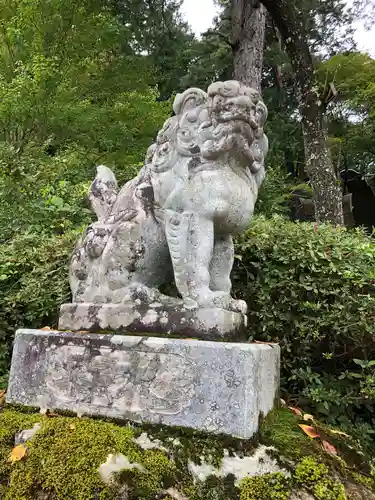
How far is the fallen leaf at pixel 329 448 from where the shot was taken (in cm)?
194

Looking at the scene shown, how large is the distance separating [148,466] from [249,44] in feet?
21.9

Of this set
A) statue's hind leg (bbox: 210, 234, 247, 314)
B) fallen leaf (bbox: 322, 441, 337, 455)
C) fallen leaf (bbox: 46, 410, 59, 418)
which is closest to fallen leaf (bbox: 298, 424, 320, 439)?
fallen leaf (bbox: 322, 441, 337, 455)

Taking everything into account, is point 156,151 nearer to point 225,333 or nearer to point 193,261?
point 193,261

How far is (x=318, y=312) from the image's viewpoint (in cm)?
290

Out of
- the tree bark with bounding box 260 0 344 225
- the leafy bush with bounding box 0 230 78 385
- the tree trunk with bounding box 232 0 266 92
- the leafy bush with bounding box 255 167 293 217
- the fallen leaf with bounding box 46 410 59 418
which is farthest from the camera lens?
the leafy bush with bounding box 255 167 293 217

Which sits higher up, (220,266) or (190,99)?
(190,99)

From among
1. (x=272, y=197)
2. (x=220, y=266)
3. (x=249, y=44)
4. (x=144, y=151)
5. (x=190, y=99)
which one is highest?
(x=249, y=44)

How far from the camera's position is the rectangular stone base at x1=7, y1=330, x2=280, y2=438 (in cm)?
180

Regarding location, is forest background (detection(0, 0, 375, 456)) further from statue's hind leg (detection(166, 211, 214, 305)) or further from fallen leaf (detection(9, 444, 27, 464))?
fallen leaf (detection(9, 444, 27, 464))

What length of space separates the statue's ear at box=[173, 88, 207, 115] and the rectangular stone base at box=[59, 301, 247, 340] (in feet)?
3.36

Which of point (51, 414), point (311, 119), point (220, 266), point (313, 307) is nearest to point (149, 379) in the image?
point (51, 414)

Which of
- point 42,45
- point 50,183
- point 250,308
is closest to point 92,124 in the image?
point 42,45

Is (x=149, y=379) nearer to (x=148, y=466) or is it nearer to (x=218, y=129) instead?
(x=148, y=466)

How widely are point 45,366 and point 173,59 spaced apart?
11999 millimetres
